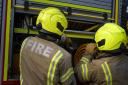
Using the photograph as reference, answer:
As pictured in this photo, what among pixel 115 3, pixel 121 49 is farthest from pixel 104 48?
pixel 115 3

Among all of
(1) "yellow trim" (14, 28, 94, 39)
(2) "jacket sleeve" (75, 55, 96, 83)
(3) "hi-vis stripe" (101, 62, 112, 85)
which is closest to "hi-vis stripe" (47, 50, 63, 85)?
(2) "jacket sleeve" (75, 55, 96, 83)

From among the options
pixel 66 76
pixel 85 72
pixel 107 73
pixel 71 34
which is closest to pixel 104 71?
pixel 107 73

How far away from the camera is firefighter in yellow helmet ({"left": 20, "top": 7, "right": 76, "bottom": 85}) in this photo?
312cm

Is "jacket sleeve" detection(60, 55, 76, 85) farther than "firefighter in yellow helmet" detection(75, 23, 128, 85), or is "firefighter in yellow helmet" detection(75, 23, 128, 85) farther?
"firefighter in yellow helmet" detection(75, 23, 128, 85)

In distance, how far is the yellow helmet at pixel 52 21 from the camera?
321 centimetres

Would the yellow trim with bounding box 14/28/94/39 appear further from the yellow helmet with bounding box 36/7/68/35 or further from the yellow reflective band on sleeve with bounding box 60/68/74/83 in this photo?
the yellow reflective band on sleeve with bounding box 60/68/74/83

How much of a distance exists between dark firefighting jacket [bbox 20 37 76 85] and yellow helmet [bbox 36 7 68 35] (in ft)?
0.39

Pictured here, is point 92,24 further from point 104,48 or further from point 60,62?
point 60,62

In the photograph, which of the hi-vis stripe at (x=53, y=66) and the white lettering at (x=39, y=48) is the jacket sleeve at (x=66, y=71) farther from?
the white lettering at (x=39, y=48)

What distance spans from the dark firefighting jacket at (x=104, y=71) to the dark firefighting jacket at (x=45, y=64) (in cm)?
21

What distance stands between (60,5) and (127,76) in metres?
1.05

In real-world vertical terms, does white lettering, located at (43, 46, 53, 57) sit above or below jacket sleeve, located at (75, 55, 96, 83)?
above

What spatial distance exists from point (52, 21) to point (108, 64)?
2.24ft

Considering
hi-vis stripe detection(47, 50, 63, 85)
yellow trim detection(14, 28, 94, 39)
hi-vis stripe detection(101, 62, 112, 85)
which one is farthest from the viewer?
yellow trim detection(14, 28, 94, 39)
